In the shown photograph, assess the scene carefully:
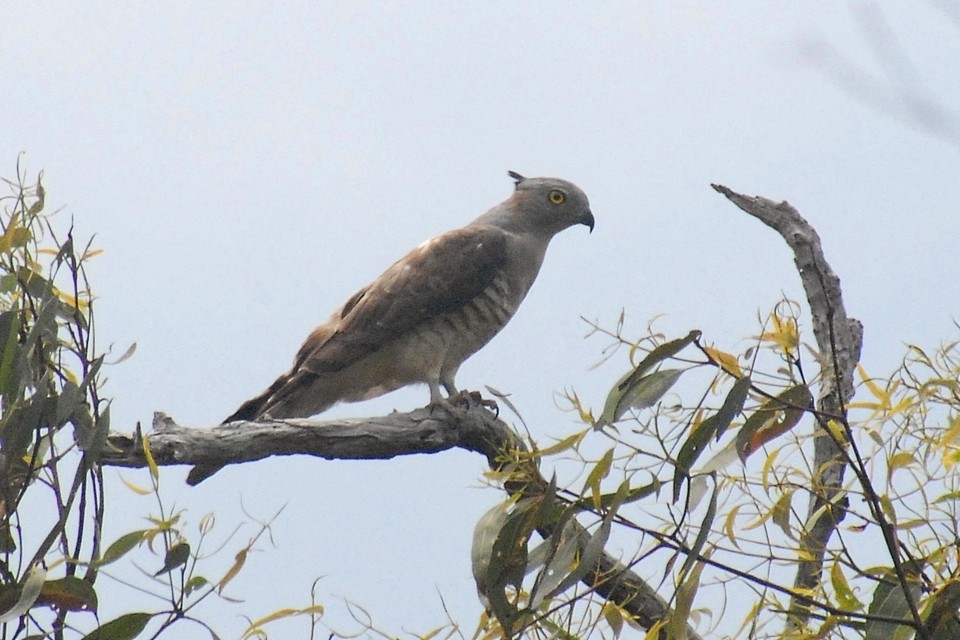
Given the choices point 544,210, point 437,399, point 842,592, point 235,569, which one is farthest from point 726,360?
point 544,210

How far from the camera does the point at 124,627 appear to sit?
2.24 metres

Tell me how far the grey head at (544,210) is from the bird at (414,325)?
1.22 ft

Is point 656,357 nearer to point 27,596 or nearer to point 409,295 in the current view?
point 27,596

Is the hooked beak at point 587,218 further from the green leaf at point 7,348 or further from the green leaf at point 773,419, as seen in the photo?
the green leaf at point 7,348

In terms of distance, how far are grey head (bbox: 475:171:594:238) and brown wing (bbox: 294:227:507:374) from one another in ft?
1.49

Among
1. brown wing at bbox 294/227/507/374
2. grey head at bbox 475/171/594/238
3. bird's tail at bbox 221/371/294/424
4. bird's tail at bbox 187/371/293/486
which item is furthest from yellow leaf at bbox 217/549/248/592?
grey head at bbox 475/171/594/238

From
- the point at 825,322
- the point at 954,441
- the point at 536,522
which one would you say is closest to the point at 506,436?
the point at 825,322

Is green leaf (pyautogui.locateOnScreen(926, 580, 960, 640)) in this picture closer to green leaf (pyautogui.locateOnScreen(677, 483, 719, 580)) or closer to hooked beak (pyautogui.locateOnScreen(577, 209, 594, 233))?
green leaf (pyautogui.locateOnScreen(677, 483, 719, 580))

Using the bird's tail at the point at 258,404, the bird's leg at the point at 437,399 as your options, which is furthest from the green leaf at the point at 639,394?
the bird's tail at the point at 258,404

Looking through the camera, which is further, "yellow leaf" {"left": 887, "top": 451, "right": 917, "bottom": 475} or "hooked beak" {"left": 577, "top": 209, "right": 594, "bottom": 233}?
"hooked beak" {"left": 577, "top": 209, "right": 594, "bottom": 233}

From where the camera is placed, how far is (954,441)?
2303 mm

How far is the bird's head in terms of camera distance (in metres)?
6.25

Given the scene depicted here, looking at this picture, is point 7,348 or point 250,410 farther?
point 250,410

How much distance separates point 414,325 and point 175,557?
9.89 feet
